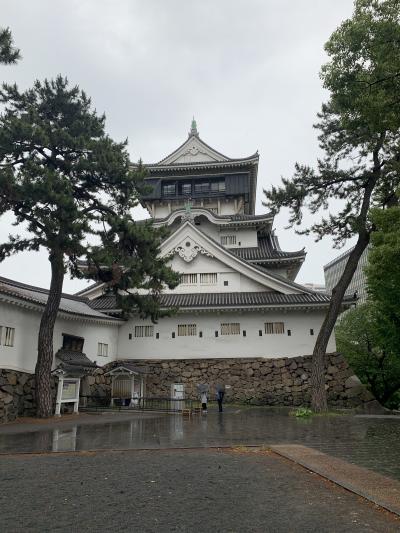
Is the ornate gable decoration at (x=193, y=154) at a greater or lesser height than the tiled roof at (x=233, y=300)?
greater

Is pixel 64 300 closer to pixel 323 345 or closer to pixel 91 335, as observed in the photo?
pixel 91 335

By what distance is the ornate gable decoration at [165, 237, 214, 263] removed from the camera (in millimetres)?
26219

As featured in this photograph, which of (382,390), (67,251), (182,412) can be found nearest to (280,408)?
(182,412)

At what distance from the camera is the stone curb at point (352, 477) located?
5.32m

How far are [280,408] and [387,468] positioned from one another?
1484 cm

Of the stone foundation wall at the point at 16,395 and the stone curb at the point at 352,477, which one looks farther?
the stone foundation wall at the point at 16,395

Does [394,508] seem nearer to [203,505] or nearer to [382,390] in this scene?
[203,505]

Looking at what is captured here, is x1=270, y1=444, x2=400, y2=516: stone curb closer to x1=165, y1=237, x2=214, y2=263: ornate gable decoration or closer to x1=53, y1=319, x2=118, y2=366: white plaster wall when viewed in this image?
x1=53, y1=319, x2=118, y2=366: white plaster wall

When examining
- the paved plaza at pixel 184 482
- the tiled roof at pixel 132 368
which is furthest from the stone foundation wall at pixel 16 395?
the tiled roof at pixel 132 368

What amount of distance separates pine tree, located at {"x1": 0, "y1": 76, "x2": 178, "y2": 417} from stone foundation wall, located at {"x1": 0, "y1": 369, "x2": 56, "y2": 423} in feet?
2.68

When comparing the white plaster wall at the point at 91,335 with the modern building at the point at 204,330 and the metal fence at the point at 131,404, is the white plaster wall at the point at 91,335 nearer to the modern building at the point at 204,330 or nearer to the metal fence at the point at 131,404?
the modern building at the point at 204,330

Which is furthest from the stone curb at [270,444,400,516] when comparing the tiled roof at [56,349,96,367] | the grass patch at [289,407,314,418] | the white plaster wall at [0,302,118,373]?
the tiled roof at [56,349,96,367]

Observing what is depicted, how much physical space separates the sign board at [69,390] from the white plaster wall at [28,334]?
5.65 ft

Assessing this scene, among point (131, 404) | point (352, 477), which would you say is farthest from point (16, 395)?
point (352, 477)
